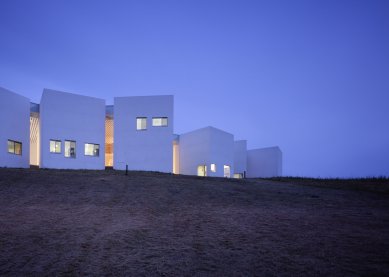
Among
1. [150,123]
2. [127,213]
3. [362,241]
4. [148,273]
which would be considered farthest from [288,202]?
[150,123]

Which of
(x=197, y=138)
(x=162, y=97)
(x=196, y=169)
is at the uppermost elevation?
(x=162, y=97)

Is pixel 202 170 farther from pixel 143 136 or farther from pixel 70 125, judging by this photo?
pixel 70 125

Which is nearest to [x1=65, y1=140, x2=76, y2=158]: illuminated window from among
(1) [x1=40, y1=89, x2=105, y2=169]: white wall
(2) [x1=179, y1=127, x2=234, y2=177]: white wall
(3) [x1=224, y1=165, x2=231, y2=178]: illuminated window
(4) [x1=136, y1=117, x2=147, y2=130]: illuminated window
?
(1) [x1=40, y1=89, x2=105, y2=169]: white wall

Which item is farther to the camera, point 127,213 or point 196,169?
point 196,169

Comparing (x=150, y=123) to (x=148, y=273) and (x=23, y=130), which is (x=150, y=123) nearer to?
(x=23, y=130)

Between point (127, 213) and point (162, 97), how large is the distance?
62.6 feet

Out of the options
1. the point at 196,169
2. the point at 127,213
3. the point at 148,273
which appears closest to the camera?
the point at 148,273

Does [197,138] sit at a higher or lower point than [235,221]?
higher

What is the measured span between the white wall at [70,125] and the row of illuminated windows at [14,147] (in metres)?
1.73

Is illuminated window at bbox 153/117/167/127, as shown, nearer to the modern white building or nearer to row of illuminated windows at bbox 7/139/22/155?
the modern white building

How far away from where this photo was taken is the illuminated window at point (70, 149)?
79.4 feet

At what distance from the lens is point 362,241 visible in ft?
17.6

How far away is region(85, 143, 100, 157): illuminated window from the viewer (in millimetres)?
25297

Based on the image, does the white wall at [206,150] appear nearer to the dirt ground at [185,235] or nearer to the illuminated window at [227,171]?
the illuminated window at [227,171]
